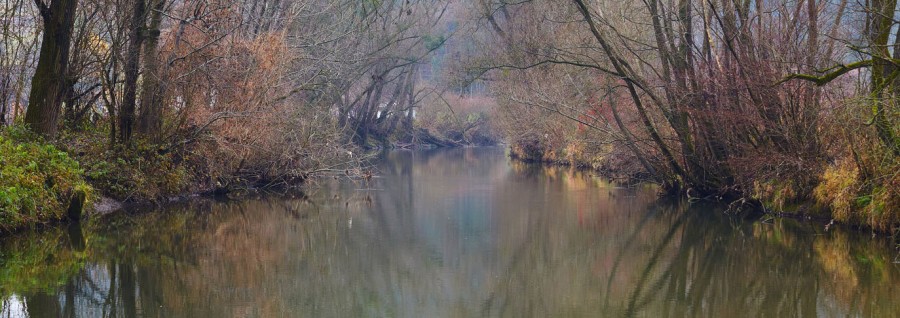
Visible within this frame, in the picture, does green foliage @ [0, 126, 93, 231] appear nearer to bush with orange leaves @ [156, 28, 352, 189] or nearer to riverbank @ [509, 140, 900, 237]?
bush with orange leaves @ [156, 28, 352, 189]

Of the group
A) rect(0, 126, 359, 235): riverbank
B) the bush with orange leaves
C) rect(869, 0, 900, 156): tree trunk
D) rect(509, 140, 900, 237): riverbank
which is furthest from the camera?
the bush with orange leaves

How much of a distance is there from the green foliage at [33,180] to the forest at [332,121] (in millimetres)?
38

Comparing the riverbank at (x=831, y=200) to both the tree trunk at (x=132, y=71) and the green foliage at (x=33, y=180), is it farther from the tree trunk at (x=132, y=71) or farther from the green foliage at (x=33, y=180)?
the green foliage at (x=33, y=180)

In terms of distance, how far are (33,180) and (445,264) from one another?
6.29 m

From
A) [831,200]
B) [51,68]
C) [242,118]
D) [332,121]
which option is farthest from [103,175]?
[831,200]

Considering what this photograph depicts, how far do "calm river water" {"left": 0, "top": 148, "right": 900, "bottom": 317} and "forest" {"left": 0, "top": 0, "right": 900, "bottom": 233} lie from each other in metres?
0.88

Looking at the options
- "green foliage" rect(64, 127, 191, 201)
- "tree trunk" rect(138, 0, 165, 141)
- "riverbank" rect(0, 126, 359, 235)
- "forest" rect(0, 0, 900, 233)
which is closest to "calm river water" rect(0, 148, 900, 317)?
"riverbank" rect(0, 126, 359, 235)

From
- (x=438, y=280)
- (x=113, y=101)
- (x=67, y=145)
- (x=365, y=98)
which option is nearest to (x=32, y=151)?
(x=67, y=145)

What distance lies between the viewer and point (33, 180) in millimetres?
13859

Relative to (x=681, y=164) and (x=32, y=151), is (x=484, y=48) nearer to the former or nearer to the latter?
(x=681, y=164)

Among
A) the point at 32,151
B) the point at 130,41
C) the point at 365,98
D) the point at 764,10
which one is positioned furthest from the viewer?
the point at 365,98

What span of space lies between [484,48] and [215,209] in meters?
20.5

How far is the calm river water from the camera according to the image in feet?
31.7

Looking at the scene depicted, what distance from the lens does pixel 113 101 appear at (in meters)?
18.0
